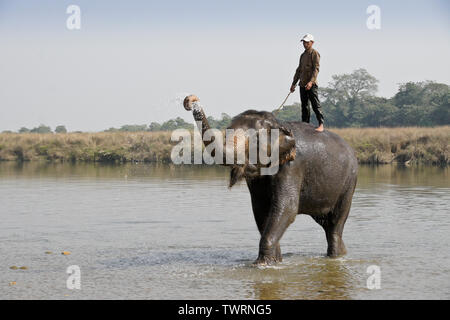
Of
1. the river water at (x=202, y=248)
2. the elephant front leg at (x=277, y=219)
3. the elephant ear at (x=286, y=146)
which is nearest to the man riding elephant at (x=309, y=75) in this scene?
the elephant ear at (x=286, y=146)

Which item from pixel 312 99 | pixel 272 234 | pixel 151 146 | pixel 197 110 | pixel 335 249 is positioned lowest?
pixel 335 249

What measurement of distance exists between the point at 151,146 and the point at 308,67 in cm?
3152

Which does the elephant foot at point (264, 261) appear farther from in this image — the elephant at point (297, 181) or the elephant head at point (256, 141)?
the elephant head at point (256, 141)

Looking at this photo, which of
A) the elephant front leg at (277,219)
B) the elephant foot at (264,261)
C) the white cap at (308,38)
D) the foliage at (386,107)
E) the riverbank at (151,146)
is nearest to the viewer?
the elephant front leg at (277,219)

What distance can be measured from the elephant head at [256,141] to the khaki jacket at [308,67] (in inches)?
48.5

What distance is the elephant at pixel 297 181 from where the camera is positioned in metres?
9.88

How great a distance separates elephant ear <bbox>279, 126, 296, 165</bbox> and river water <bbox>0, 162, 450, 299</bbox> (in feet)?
5.12

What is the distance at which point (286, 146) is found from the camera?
32.7 feet

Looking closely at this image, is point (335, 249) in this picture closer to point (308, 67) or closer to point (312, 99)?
point (312, 99)

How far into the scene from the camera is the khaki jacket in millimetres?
10961

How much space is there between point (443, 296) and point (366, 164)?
28724mm

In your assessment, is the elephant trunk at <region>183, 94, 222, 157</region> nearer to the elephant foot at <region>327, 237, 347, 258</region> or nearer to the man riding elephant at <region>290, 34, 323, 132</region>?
the man riding elephant at <region>290, 34, 323, 132</region>

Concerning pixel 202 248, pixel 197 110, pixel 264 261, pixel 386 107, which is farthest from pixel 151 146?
pixel 386 107

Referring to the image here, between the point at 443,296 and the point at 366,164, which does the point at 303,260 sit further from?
the point at 366,164
